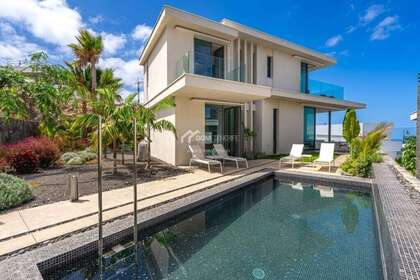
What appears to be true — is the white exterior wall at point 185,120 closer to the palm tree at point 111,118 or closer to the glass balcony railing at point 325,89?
the palm tree at point 111,118

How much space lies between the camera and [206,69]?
35.0 feet

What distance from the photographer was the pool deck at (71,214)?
383cm

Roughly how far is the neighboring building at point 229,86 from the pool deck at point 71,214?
4.46m

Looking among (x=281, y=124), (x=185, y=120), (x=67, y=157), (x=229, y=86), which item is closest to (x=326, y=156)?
(x=229, y=86)

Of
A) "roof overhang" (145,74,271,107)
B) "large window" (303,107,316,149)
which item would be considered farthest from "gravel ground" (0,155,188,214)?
"large window" (303,107,316,149)

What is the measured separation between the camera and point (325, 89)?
18.8 metres

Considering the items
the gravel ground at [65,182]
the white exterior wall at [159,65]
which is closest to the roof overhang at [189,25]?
the white exterior wall at [159,65]

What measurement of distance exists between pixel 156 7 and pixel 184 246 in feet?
44.1

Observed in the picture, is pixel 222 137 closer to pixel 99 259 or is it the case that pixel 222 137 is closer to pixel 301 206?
pixel 301 206

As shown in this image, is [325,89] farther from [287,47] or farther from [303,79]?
[287,47]

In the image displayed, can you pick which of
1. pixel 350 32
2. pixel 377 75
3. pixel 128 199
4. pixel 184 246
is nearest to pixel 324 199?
pixel 184 246

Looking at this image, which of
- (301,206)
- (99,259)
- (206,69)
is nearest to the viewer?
(99,259)

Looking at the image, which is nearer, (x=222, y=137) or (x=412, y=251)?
(x=412, y=251)

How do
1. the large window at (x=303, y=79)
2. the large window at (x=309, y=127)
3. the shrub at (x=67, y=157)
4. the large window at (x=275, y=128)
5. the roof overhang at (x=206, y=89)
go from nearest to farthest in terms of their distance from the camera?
1. the roof overhang at (x=206, y=89)
2. the shrub at (x=67, y=157)
3. the large window at (x=275, y=128)
4. the large window at (x=303, y=79)
5. the large window at (x=309, y=127)
